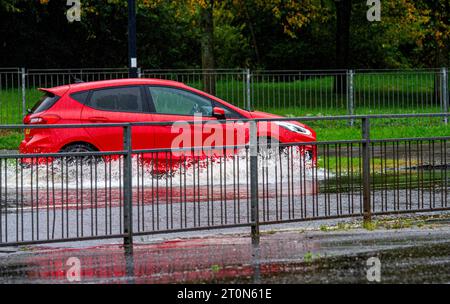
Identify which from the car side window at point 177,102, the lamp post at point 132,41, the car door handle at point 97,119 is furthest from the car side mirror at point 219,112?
the lamp post at point 132,41

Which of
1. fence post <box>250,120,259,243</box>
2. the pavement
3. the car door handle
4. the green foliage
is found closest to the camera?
the pavement

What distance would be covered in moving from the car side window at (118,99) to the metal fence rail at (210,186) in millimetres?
6898

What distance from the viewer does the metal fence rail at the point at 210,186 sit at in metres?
11.6

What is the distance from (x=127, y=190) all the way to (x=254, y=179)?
4.45 feet

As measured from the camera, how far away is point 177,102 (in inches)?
768

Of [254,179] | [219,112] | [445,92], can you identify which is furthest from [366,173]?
[445,92]

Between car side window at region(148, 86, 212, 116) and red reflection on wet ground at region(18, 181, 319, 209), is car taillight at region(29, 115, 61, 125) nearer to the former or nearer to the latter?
car side window at region(148, 86, 212, 116)

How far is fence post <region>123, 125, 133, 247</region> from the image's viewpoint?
11633 mm

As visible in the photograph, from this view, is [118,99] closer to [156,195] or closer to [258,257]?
[156,195]

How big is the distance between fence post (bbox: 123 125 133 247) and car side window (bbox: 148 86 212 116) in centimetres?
771

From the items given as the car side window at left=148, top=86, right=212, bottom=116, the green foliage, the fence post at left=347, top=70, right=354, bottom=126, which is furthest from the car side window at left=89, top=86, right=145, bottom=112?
the green foliage

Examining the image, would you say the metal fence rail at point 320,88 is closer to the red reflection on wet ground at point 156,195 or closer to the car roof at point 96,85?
the car roof at point 96,85
